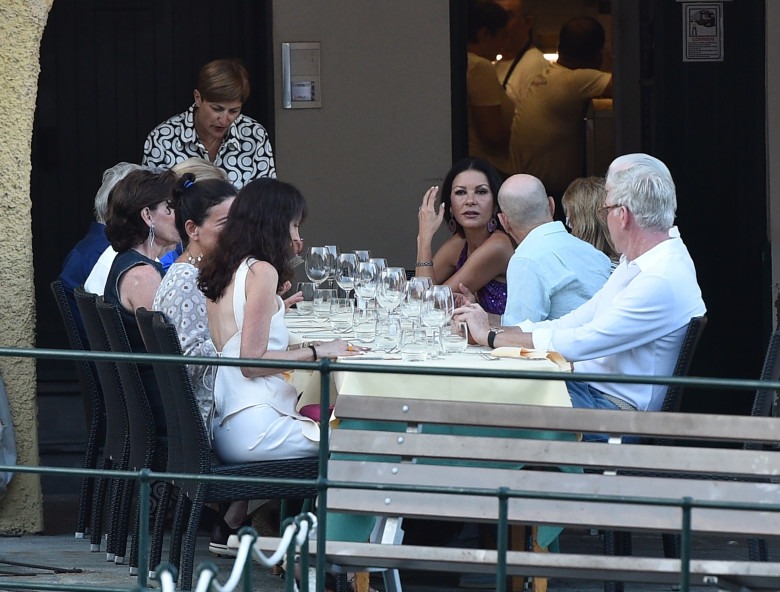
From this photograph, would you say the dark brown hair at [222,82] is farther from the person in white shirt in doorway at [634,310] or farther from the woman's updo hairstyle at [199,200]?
the person in white shirt in doorway at [634,310]

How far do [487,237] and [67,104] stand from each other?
8.89 ft

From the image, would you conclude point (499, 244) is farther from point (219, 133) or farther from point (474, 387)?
point (474, 387)

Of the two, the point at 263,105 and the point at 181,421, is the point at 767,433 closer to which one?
the point at 181,421

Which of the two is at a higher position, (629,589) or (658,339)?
(658,339)

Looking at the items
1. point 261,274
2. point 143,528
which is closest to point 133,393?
point 261,274

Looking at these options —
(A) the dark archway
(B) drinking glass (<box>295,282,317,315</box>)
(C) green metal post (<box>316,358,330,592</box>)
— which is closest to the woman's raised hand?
(B) drinking glass (<box>295,282,317,315</box>)

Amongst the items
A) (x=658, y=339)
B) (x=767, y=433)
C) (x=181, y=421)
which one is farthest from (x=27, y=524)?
(x=767, y=433)

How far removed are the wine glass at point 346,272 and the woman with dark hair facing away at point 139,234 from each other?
2.45ft

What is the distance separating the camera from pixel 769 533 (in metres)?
3.19

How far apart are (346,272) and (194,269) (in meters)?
1.10

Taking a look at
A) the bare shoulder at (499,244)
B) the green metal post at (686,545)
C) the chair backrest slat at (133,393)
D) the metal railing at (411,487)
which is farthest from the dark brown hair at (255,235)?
the green metal post at (686,545)

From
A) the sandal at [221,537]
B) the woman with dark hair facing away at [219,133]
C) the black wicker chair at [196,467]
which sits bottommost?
the sandal at [221,537]

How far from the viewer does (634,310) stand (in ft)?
14.6

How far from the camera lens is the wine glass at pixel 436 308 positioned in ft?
15.1
